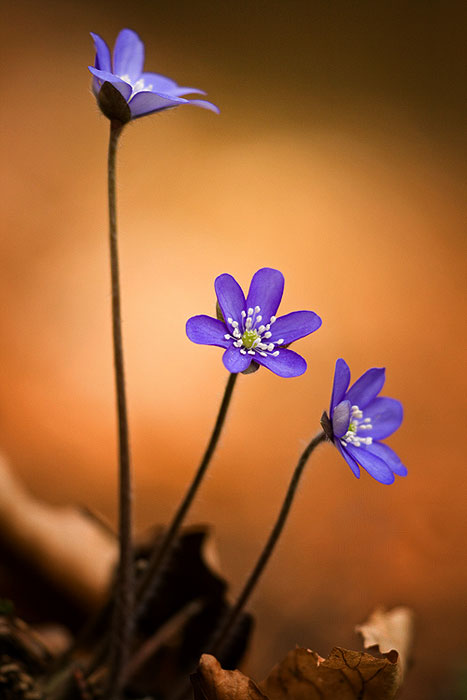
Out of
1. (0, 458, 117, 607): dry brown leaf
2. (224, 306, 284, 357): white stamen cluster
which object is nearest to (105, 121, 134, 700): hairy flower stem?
(224, 306, 284, 357): white stamen cluster

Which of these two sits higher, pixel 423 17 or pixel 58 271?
pixel 423 17

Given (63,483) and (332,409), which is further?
(63,483)

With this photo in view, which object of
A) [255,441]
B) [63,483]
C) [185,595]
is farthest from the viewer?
[255,441]

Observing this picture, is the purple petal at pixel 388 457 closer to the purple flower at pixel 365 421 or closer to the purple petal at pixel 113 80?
the purple flower at pixel 365 421

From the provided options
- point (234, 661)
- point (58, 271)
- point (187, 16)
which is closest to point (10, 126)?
point (58, 271)

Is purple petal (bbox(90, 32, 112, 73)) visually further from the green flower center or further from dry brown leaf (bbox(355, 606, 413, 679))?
dry brown leaf (bbox(355, 606, 413, 679))

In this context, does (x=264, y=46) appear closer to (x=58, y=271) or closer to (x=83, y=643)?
(x=58, y=271)

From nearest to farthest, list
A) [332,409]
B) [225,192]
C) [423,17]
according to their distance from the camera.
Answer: [332,409] → [225,192] → [423,17]
